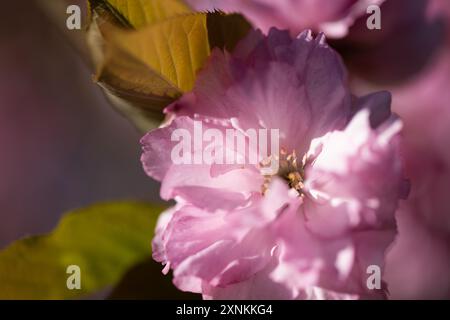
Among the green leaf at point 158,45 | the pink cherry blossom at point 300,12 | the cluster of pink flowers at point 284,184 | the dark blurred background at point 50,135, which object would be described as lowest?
the cluster of pink flowers at point 284,184

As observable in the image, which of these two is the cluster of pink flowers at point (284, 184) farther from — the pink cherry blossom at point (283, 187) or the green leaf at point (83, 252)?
the green leaf at point (83, 252)

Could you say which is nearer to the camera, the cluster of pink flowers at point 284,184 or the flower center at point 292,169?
the cluster of pink flowers at point 284,184

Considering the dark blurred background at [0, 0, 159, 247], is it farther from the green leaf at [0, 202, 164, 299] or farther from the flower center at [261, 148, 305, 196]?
the flower center at [261, 148, 305, 196]

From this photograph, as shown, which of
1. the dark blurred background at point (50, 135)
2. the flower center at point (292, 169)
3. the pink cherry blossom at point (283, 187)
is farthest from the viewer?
the dark blurred background at point (50, 135)

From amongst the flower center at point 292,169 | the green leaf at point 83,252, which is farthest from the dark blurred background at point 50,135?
the flower center at point 292,169

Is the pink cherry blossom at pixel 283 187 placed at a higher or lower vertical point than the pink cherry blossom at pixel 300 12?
lower

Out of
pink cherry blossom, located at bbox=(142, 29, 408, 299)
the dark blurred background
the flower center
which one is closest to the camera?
pink cherry blossom, located at bbox=(142, 29, 408, 299)

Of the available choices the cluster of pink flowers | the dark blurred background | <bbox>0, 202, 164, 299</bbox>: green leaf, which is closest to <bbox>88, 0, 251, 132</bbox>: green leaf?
the cluster of pink flowers
